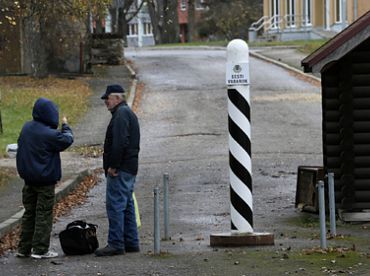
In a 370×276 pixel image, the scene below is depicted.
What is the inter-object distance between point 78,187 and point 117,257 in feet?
20.3

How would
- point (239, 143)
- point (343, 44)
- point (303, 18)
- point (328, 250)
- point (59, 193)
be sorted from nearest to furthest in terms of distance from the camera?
1. point (328, 250)
2. point (239, 143)
3. point (343, 44)
4. point (59, 193)
5. point (303, 18)

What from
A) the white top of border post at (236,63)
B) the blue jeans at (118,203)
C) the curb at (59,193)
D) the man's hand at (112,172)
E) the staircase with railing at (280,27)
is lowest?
the curb at (59,193)

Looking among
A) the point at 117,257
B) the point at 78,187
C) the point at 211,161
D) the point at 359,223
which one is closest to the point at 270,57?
the point at 211,161

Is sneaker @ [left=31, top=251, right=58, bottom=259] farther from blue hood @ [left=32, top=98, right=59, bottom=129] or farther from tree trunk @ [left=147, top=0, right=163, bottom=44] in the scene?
tree trunk @ [left=147, top=0, right=163, bottom=44]

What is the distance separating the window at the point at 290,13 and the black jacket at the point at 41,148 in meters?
48.9

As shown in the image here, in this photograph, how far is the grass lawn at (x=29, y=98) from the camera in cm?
2458

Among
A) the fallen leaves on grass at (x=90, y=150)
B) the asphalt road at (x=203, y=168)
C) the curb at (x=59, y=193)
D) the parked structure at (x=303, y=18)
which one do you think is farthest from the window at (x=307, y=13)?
the curb at (x=59, y=193)

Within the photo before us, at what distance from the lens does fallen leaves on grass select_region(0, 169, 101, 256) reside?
11.5m

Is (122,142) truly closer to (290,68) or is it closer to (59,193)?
(59,193)

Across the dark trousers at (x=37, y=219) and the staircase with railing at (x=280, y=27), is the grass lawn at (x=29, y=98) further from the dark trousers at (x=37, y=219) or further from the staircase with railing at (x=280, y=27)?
the staircase with railing at (x=280, y=27)

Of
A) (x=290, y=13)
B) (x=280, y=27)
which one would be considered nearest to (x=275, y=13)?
(x=290, y=13)

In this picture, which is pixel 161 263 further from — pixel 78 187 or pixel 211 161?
pixel 211 161

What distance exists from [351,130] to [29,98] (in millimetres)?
17238

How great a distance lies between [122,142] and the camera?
10.4 m
